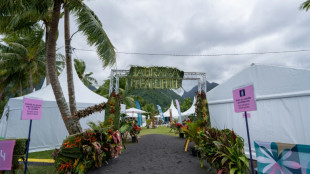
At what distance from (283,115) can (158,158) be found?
3776mm

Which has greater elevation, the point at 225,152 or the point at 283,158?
the point at 283,158

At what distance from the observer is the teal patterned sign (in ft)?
6.91

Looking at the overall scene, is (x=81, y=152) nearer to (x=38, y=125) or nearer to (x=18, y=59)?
(x=38, y=125)

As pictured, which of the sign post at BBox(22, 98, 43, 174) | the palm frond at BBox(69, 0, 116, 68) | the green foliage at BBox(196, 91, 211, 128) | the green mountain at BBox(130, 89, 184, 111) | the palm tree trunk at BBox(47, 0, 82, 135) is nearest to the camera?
the sign post at BBox(22, 98, 43, 174)

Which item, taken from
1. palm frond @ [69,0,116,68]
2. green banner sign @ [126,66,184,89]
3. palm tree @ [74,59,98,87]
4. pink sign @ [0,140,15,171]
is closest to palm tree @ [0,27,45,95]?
palm tree @ [74,59,98,87]

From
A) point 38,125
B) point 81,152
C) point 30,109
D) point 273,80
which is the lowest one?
point 81,152

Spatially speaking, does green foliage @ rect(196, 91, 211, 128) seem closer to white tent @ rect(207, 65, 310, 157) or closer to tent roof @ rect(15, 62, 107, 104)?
white tent @ rect(207, 65, 310, 157)

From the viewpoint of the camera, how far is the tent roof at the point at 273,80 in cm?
402

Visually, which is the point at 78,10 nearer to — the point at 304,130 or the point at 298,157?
the point at 298,157

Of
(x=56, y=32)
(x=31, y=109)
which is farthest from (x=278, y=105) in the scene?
(x=56, y=32)

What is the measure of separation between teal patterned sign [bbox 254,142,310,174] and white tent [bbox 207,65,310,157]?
1290 mm

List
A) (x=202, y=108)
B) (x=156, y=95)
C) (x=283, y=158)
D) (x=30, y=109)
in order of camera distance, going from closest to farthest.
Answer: (x=283, y=158) → (x=30, y=109) → (x=202, y=108) → (x=156, y=95)

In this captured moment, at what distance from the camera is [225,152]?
11.1 ft

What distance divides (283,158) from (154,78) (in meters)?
A: 7.82
